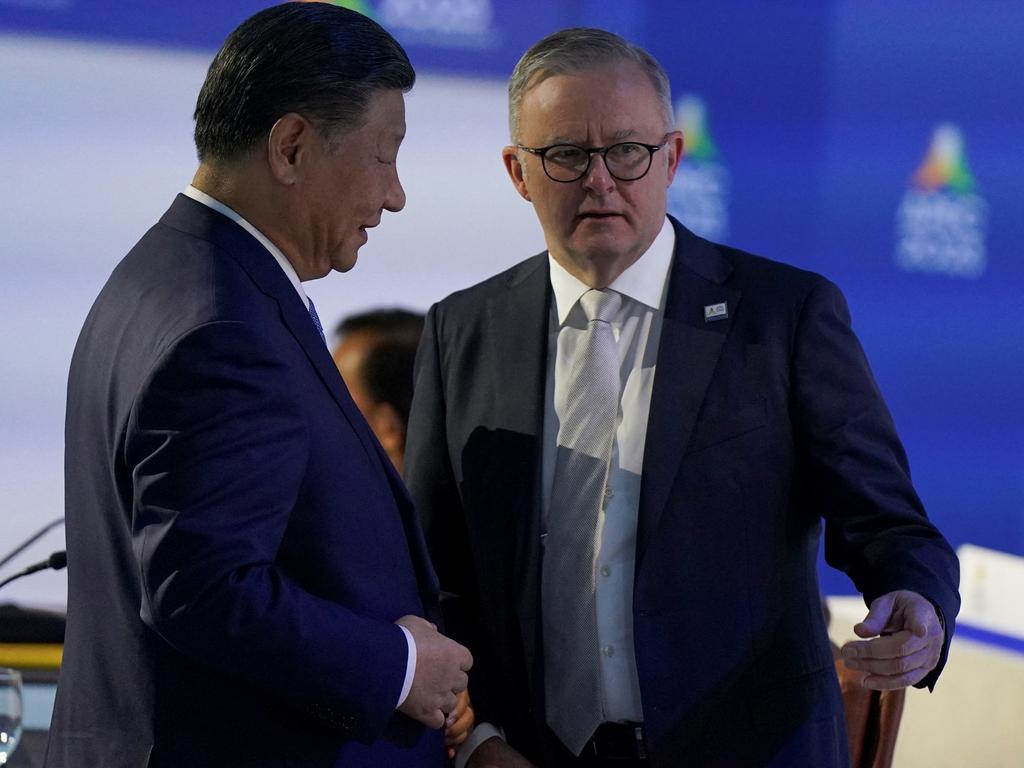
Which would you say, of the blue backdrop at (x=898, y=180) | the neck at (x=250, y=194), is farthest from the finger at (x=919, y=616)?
the blue backdrop at (x=898, y=180)

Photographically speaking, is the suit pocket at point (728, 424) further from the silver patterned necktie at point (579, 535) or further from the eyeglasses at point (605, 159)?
the eyeglasses at point (605, 159)

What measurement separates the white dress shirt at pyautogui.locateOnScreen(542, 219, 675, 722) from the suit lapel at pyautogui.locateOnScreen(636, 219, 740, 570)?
0.04m

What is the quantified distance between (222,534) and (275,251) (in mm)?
378

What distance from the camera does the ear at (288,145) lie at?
1524mm

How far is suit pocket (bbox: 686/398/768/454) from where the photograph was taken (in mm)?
1918

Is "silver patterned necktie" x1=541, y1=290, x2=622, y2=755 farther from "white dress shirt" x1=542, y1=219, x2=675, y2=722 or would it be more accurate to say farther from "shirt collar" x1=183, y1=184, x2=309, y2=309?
"shirt collar" x1=183, y1=184, x2=309, y2=309

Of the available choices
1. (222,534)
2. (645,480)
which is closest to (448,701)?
(222,534)

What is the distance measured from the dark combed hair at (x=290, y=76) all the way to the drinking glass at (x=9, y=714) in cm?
67

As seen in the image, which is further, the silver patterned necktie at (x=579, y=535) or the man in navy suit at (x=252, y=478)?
the silver patterned necktie at (x=579, y=535)

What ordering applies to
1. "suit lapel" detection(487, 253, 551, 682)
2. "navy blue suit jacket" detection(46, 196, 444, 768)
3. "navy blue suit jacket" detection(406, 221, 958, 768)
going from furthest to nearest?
"suit lapel" detection(487, 253, 551, 682)
"navy blue suit jacket" detection(406, 221, 958, 768)
"navy blue suit jacket" detection(46, 196, 444, 768)

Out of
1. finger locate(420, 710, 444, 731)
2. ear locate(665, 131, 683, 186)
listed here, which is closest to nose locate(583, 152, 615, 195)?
ear locate(665, 131, 683, 186)

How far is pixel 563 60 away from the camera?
2.04m

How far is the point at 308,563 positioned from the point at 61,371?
259 centimetres

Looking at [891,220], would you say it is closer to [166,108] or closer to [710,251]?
[166,108]
